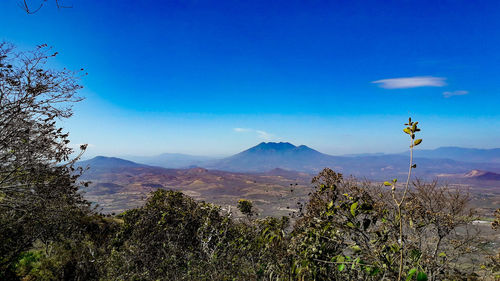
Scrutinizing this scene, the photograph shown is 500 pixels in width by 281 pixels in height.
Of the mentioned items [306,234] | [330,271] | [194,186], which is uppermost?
[306,234]

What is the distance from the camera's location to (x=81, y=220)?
10844mm

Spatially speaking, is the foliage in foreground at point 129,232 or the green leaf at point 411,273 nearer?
the green leaf at point 411,273

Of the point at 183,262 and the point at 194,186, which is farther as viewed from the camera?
the point at 194,186

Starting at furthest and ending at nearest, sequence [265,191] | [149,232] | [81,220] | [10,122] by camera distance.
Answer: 1. [265,191]
2. [81,220]
3. [149,232]
4. [10,122]

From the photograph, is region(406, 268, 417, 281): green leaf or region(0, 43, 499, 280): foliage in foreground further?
region(0, 43, 499, 280): foliage in foreground

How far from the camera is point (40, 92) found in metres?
5.87

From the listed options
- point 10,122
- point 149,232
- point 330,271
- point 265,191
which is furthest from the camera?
point 265,191

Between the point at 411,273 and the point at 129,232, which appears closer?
the point at 411,273

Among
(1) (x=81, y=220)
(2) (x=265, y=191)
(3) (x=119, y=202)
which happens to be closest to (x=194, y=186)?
(2) (x=265, y=191)

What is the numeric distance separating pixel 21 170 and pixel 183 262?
4.76 m

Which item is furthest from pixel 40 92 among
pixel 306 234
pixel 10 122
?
pixel 306 234

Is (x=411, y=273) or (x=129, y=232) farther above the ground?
(x=411, y=273)

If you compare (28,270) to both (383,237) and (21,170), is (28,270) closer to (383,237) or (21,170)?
(21,170)

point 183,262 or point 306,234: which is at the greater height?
point 306,234
